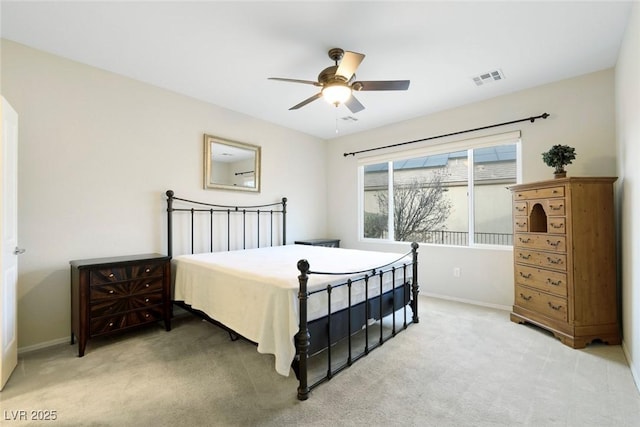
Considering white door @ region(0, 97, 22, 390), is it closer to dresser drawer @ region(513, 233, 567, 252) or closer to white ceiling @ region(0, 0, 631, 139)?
white ceiling @ region(0, 0, 631, 139)

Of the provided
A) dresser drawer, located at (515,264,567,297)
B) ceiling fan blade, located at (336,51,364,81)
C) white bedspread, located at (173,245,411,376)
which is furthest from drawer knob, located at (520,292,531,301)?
ceiling fan blade, located at (336,51,364,81)

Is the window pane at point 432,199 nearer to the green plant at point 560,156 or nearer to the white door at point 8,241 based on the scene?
the green plant at point 560,156

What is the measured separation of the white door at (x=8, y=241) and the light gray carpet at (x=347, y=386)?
0.69 feet

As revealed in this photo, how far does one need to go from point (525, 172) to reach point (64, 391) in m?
4.78

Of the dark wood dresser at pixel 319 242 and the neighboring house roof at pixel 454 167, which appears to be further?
the dark wood dresser at pixel 319 242

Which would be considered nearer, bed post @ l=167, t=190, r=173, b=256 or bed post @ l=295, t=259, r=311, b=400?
bed post @ l=295, t=259, r=311, b=400

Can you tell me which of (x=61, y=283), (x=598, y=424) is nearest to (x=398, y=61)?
(x=598, y=424)

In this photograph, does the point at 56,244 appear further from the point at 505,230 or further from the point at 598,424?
the point at 505,230

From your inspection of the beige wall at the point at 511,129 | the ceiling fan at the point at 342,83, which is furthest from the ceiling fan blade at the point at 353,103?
the beige wall at the point at 511,129

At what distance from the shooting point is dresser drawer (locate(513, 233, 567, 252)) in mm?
2718

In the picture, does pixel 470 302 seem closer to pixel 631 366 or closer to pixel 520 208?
pixel 520 208

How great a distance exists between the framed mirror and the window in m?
1.94

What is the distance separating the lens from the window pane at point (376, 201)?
16.2 ft

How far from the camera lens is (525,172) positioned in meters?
3.44
